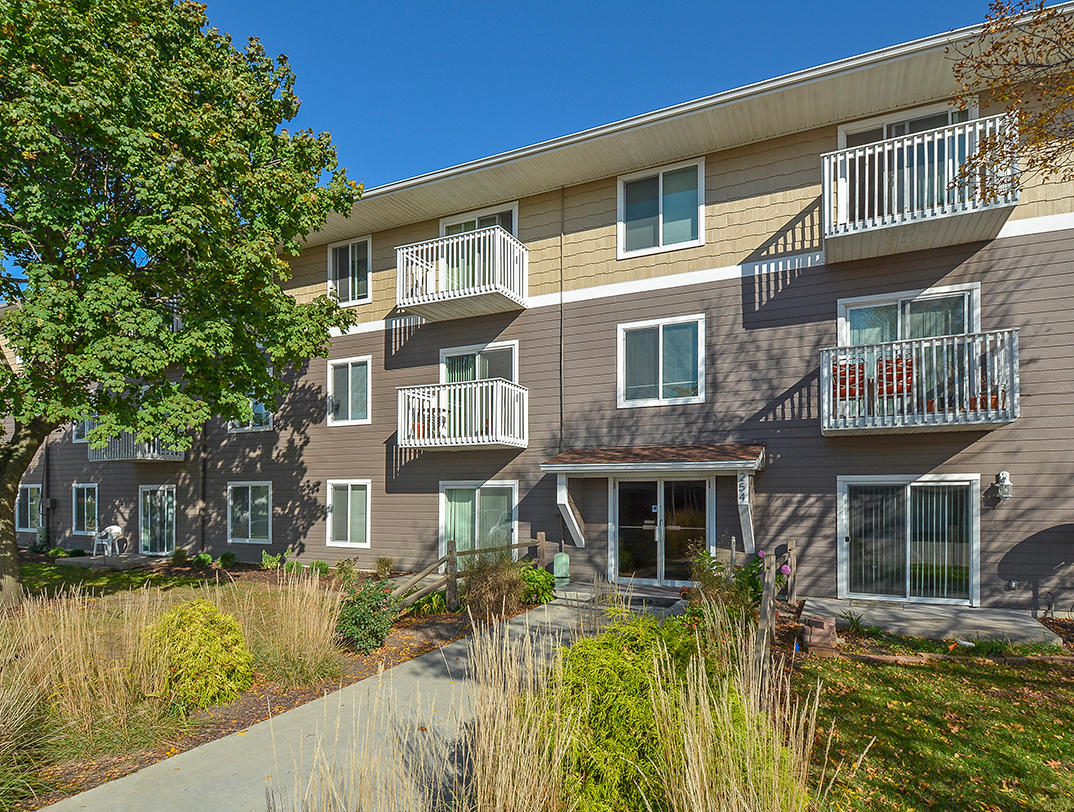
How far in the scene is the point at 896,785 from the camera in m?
4.29

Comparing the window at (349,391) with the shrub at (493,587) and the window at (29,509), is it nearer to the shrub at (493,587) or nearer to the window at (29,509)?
the shrub at (493,587)

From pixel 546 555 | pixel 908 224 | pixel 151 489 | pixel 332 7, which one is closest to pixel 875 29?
pixel 908 224

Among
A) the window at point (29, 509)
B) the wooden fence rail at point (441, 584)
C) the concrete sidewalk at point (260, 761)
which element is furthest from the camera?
the window at point (29, 509)

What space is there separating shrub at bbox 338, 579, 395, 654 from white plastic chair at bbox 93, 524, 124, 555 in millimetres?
14472

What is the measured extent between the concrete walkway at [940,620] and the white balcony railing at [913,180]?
553 cm

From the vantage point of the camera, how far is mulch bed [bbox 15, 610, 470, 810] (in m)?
4.53

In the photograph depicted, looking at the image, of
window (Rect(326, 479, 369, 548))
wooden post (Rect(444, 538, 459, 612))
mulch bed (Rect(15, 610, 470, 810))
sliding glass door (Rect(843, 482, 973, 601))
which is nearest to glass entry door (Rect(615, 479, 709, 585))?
sliding glass door (Rect(843, 482, 973, 601))

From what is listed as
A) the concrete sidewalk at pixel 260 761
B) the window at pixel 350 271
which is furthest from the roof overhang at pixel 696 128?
the concrete sidewalk at pixel 260 761

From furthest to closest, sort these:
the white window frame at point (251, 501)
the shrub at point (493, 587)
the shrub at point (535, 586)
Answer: the white window frame at point (251, 501)
the shrub at point (535, 586)
the shrub at point (493, 587)

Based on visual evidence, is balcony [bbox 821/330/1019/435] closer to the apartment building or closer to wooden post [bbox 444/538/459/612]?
the apartment building

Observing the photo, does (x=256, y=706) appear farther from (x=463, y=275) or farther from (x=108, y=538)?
(x=108, y=538)

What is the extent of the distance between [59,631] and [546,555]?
26.2 ft

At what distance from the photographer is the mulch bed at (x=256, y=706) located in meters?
4.53

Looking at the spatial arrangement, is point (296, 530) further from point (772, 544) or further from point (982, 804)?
point (982, 804)
